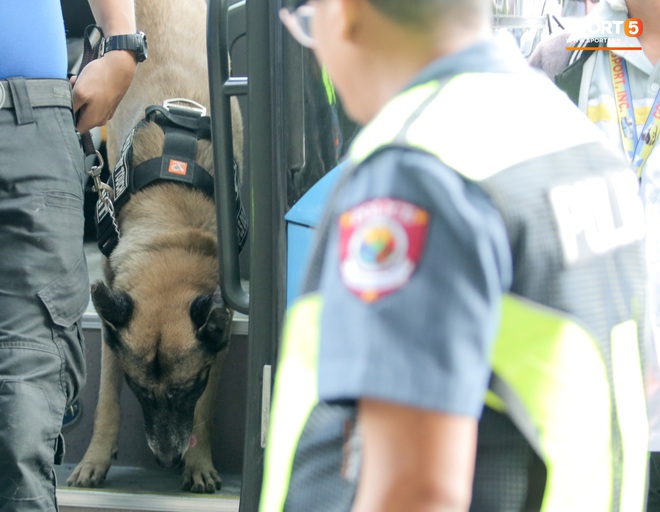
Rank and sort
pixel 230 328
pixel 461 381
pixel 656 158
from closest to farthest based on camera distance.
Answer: pixel 461 381 → pixel 656 158 → pixel 230 328

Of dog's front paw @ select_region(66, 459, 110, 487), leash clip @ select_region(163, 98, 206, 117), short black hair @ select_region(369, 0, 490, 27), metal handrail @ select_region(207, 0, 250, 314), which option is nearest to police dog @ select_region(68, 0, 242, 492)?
dog's front paw @ select_region(66, 459, 110, 487)

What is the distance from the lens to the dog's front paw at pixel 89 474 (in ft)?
12.4

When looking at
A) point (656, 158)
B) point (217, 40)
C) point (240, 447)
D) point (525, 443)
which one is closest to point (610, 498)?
point (525, 443)

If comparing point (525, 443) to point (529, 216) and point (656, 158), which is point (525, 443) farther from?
point (656, 158)

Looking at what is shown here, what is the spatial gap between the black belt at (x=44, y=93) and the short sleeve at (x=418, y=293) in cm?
186

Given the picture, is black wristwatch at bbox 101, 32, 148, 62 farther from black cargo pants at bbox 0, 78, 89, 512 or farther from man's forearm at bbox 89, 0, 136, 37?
black cargo pants at bbox 0, 78, 89, 512

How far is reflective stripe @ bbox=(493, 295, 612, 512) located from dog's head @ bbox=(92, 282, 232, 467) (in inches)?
115

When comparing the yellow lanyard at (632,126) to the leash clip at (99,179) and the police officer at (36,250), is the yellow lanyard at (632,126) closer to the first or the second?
the police officer at (36,250)

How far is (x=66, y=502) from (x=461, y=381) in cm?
301

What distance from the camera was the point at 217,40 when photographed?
8.35 feet

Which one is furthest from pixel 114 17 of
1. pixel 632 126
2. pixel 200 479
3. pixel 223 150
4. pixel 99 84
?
pixel 200 479

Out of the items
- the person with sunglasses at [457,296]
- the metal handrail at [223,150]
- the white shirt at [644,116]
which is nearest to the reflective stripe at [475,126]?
the person with sunglasses at [457,296]

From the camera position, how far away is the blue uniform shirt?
2537mm

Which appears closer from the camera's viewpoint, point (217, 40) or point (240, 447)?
point (217, 40)
